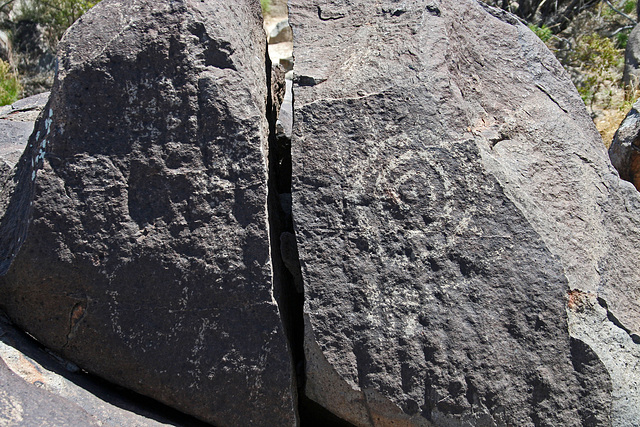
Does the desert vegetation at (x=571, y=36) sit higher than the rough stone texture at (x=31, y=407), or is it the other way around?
Answer: the desert vegetation at (x=571, y=36)

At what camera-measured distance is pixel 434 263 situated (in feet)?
5.30

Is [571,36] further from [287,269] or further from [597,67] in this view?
[287,269]

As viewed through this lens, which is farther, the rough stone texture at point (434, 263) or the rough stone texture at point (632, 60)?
the rough stone texture at point (632, 60)

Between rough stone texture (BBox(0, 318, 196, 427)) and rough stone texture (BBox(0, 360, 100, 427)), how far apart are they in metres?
0.02

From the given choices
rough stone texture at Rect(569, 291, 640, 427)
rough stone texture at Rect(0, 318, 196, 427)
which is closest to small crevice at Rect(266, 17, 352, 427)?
rough stone texture at Rect(0, 318, 196, 427)

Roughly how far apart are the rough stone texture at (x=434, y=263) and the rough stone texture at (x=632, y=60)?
3.44 m

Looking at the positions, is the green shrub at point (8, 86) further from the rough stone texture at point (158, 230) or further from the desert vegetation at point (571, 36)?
the rough stone texture at point (158, 230)

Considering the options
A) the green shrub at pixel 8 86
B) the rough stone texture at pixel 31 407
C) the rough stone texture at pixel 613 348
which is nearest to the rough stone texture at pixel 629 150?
the rough stone texture at pixel 613 348

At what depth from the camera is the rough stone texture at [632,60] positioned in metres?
4.68

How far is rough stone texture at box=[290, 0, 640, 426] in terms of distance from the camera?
1581 millimetres

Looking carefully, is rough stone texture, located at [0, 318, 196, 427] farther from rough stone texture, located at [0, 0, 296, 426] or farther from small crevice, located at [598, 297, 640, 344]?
small crevice, located at [598, 297, 640, 344]

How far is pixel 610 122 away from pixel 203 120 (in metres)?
3.80

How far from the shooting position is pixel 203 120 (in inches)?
64.6

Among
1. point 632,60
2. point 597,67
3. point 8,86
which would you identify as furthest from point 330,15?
point 8,86
